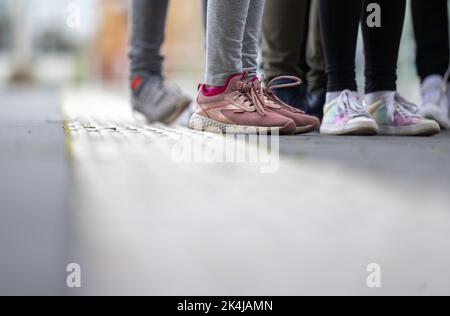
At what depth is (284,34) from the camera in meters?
2.04

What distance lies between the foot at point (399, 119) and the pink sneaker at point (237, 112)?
1.00 ft

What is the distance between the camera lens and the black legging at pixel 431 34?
2191mm

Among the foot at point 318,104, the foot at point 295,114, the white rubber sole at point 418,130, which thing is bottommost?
the white rubber sole at point 418,130

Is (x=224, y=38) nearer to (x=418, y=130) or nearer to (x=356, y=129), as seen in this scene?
(x=356, y=129)

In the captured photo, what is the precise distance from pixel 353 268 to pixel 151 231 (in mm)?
289

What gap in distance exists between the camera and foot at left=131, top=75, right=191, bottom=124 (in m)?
2.20

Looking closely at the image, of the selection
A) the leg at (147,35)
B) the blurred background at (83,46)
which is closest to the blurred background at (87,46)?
the blurred background at (83,46)

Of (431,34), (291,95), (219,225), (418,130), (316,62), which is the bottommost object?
(219,225)

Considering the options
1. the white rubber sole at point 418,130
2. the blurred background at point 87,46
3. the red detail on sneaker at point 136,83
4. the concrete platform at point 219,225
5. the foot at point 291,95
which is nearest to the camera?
the concrete platform at point 219,225

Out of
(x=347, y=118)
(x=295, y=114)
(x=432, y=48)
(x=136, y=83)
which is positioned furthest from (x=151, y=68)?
(x=432, y=48)

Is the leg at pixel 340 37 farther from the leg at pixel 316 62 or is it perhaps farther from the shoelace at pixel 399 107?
the leg at pixel 316 62

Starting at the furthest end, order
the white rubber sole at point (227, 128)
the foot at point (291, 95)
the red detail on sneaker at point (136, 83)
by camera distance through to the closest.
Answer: the red detail on sneaker at point (136, 83) → the foot at point (291, 95) → the white rubber sole at point (227, 128)

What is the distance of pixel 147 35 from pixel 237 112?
0.67m

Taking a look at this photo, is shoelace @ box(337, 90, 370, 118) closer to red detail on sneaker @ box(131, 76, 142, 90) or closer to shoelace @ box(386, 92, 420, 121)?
shoelace @ box(386, 92, 420, 121)
